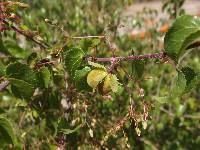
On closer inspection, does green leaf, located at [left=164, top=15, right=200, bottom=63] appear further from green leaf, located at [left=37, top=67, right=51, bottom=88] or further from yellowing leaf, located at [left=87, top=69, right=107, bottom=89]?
green leaf, located at [left=37, top=67, right=51, bottom=88]

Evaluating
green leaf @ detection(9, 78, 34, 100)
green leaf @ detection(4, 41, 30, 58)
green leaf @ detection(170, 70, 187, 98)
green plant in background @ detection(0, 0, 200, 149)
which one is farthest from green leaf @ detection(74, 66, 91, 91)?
green leaf @ detection(4, 41, 30, 58)

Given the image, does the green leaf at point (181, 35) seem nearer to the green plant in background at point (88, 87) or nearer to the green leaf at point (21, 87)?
the green plant in background at point (88, 87)

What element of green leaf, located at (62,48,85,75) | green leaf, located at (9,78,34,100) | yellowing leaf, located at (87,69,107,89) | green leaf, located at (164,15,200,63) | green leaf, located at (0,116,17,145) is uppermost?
green leaf, located at (164,15,200,63)

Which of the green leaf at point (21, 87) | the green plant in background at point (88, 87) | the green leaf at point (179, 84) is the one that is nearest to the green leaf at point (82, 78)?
the green plant in background at point (88, 87)

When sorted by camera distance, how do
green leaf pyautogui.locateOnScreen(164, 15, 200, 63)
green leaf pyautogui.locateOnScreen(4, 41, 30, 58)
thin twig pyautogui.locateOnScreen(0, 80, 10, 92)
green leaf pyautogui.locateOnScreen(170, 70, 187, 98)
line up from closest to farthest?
green leaf pyautogui.locateOnScreen(164, 15, 200, 63), green leaf pyautogui.locateOnScreen(170, 70, 187, 98), thin twig pyautogui.locateOnScreen(0, 80, 10, 92), green leaf pyautogui.locateOnScreen(4, 41, 30, 58)

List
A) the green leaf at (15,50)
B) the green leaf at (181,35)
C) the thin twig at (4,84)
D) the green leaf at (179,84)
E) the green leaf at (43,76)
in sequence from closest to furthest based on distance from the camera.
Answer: the green leaf at (181,35) < the green leaf at (179,84) < the thin twig at (4,84) < the green leaf at (43,76) < the green leaf at (15,50)

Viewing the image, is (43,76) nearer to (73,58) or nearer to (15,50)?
(73,58)

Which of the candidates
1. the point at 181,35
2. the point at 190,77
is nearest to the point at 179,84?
the point at 190,77
